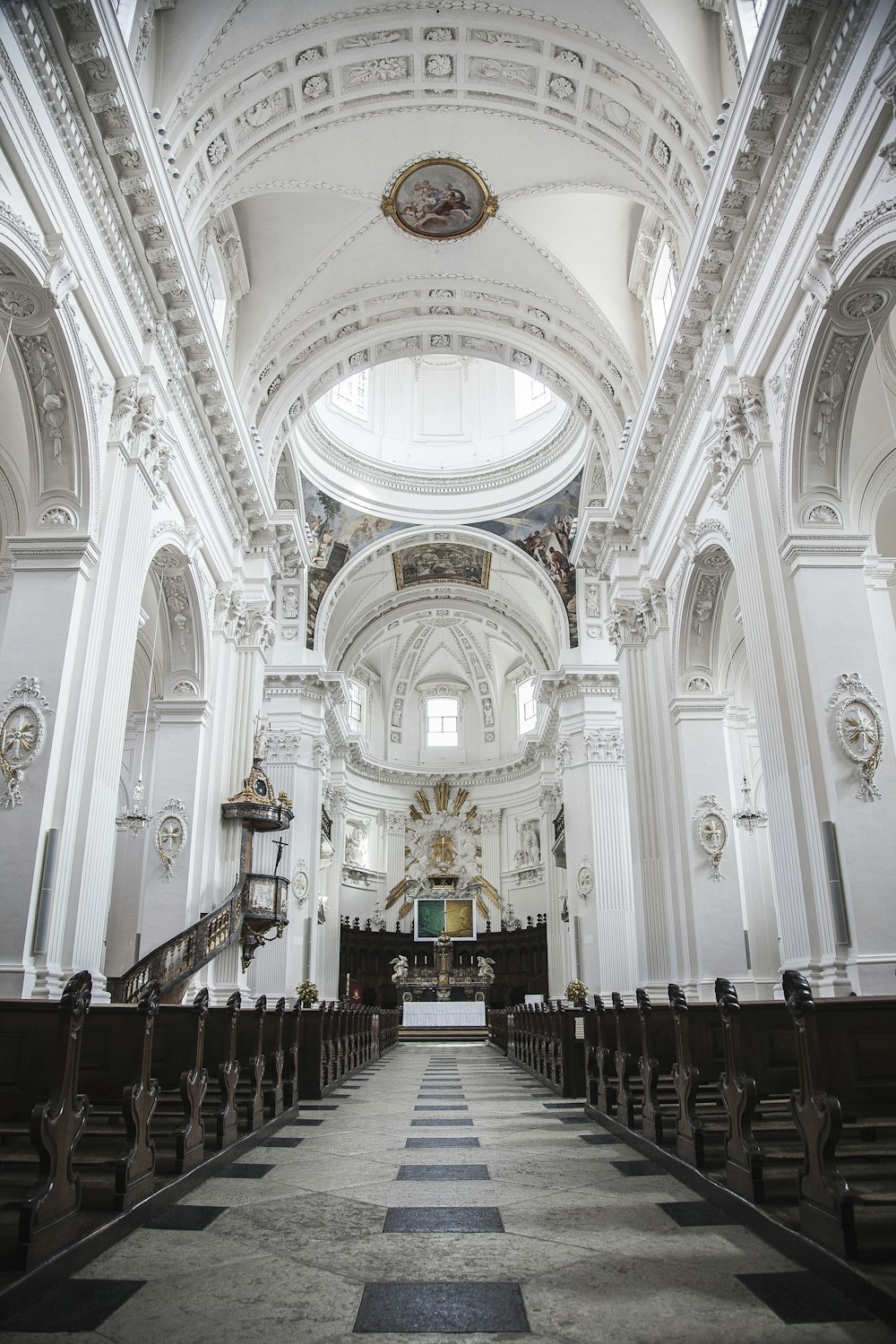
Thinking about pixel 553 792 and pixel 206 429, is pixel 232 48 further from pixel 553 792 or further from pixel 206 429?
pixel 553 792

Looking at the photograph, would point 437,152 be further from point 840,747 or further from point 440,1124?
point 440,1124

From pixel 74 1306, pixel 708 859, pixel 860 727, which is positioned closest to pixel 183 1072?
pixel 74 1306

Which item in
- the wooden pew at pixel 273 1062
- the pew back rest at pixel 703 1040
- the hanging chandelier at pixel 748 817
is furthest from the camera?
the hanging chandelier at pixel 748 817

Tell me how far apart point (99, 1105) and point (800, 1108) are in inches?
139

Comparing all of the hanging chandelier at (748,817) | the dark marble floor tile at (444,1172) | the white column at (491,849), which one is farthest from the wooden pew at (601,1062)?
the white column at (491,849)

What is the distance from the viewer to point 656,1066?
569 cm

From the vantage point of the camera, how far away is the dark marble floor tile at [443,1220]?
3.74m

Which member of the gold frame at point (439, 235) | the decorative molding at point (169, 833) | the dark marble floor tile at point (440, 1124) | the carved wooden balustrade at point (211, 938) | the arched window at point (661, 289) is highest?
the gold frame at point (439, 235)

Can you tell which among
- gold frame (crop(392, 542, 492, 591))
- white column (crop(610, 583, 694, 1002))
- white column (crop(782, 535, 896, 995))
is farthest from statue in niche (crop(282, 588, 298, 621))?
white column (crop(782, 535, 896, 995))

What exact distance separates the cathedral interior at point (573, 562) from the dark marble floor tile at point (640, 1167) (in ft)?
0.20

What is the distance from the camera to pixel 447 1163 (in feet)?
17.0

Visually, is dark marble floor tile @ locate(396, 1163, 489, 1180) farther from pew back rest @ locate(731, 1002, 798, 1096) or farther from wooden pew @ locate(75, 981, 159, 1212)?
pew back rest @ locate(731, 1002, 798, 1096)

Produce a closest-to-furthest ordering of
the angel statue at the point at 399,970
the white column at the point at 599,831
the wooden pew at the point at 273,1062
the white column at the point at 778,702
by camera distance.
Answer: the wooden pew at the point at 273,1062 → the white column at the point at 778,702 → the white column at the point at 599,831 → the angel statue at the point at 399,970

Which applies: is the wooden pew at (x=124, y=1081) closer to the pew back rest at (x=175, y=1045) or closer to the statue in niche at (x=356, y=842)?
the pew back rest at (x=175, y=1045)
